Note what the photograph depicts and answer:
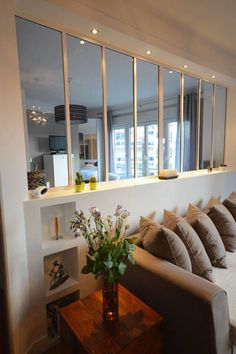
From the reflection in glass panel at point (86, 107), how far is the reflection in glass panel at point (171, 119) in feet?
3.27

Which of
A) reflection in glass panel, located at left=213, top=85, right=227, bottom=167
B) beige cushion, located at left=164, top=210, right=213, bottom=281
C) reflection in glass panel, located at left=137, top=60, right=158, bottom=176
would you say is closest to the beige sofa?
beige cushion, located at left=164, top=210, right=213, bottom=281

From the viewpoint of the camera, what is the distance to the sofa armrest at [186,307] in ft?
4.06

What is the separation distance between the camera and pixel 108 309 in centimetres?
137

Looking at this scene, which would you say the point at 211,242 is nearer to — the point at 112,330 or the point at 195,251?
the point at 195,251

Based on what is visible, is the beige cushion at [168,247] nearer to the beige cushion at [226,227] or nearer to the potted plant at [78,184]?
the potted plant at [78,184]

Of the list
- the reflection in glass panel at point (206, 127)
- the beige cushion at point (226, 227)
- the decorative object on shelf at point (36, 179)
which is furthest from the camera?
the reflection in glass panel at point (206, 127)

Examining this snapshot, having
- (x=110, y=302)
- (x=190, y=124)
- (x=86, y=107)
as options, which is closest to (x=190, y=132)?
(x=190, y=124)

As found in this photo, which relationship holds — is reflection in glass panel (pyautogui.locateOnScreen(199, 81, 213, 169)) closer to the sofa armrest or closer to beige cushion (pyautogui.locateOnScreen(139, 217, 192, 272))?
beige cushion (pyautogui.locateOnScreen(139, 217, 192, 272))

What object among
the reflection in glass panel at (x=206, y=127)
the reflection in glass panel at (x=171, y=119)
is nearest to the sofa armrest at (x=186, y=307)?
the reflection in glass panel at (x=171, y=119)

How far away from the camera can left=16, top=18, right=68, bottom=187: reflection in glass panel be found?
5.91 ft

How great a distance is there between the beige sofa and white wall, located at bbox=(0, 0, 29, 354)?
851 mm

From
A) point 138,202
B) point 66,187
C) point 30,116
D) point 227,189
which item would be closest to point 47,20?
point 30,116

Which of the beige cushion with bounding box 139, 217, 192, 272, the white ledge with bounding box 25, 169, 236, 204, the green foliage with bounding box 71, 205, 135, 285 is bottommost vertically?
the beige cushion with bounding box 139, 217, 192, 272

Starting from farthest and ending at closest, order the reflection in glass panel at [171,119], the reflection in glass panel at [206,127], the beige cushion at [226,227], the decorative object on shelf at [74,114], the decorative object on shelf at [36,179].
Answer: the reflection in glass panel at [206,127] < the reflection in glass panel at [171,119] < the beige cushion at [226,227] < the decorative object on shelf at [74,114] < the decorative object on shelf at [36,179]
